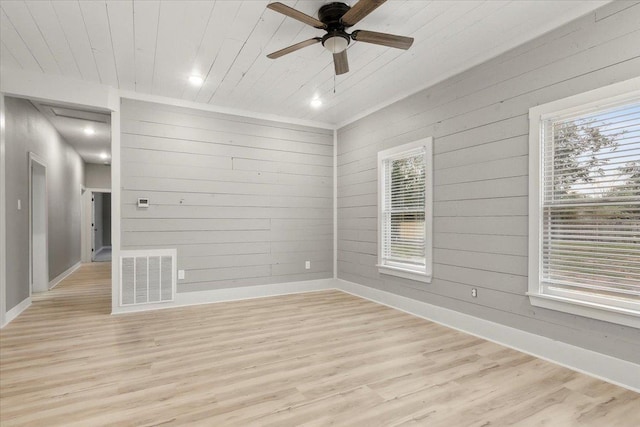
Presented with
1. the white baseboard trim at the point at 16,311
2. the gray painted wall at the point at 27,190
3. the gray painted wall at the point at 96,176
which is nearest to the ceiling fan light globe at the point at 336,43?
the gray painted wall at the point at 27,190

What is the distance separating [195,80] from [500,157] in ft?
11.4

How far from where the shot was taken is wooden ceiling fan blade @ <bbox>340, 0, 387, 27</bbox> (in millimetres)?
2252

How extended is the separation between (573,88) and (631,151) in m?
0.66

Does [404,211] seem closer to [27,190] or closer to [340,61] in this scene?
[340,61]

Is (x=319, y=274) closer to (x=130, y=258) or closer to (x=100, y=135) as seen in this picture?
(x=130, y=258)

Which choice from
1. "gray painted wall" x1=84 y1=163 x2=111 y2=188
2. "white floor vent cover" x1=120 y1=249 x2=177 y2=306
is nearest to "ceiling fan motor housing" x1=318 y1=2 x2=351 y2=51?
"white floor vent cover" x1=120 y1=249 x2=177 y2=306

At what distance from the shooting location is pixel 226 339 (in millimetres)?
3367

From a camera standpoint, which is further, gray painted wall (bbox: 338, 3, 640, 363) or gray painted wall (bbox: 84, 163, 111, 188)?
gray painted wall (bbox: 84, 163, 111, 188)

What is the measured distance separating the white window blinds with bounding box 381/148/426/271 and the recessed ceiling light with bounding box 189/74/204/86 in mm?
2603

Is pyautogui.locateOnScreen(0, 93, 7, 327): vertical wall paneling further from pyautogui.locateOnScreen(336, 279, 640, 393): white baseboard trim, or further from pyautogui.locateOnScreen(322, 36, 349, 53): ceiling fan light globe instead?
pyautogui.locateOnScreen(336, 279, 640, 393): white baseboard trim

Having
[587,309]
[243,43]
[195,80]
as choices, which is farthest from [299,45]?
[587,309]

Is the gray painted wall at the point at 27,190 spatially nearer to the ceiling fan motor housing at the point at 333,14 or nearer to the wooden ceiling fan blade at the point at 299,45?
the wooden ceiling fan blade at the point at 299,45

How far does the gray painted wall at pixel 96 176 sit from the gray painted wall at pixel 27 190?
198 centimetres

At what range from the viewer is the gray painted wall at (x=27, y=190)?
156 inches
